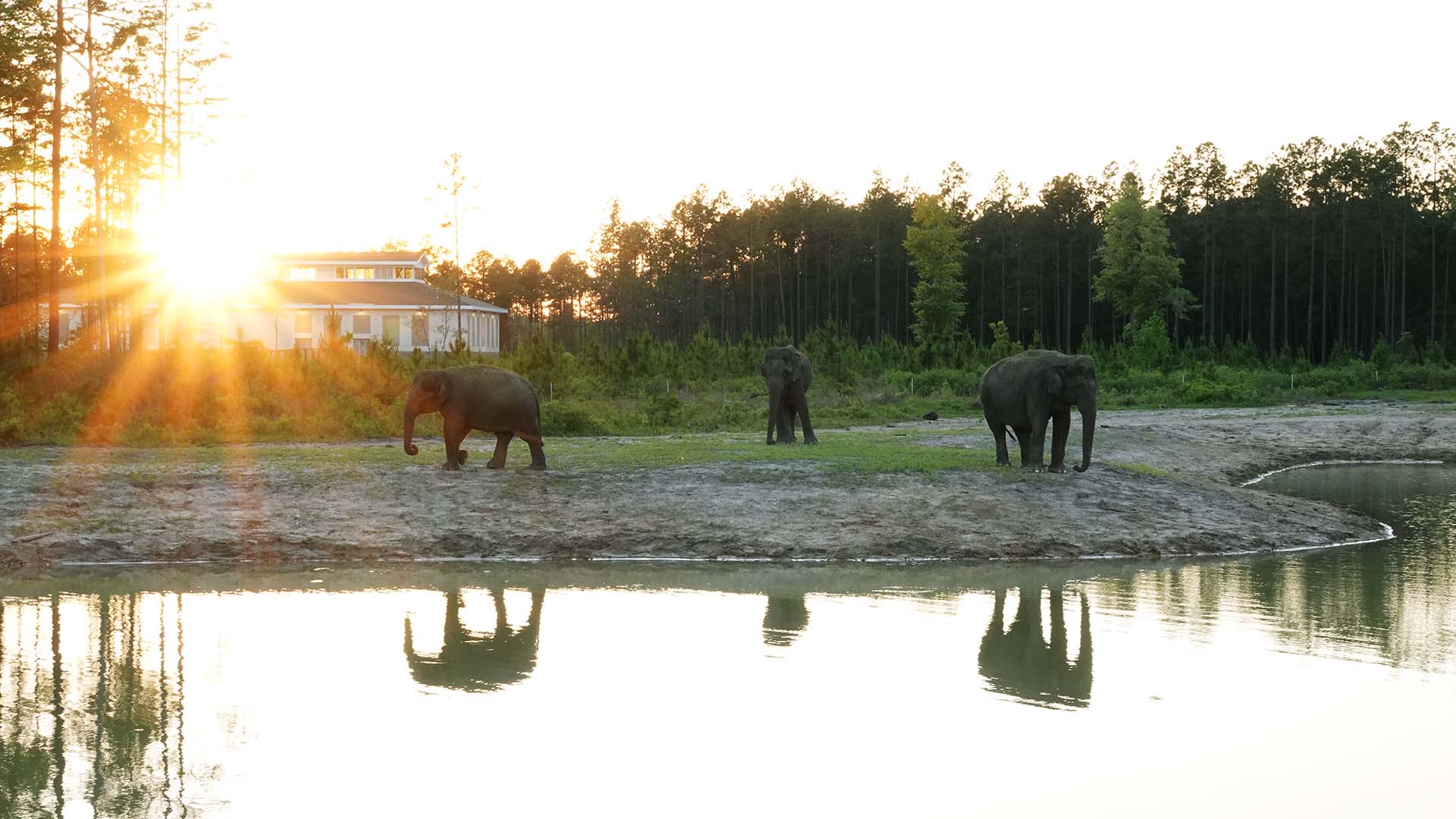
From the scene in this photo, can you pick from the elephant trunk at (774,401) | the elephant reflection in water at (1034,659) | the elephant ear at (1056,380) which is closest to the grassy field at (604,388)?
the elephant trunk at (774,401)

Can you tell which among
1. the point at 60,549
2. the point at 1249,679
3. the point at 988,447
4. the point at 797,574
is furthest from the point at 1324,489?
the point at 60,549

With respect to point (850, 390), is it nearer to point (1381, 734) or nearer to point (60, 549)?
point (60, 549)

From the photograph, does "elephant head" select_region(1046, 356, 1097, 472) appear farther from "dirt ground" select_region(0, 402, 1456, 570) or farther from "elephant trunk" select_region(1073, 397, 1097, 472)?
"dirt ground" select_region(0, 402, 1456, 570)

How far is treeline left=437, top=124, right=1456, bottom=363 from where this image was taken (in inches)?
3607

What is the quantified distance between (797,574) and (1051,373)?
627cm

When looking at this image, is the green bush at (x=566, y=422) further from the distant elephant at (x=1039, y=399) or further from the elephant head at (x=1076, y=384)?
the elephant head at (x=1076, y=384)

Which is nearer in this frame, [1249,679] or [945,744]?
[945,744]

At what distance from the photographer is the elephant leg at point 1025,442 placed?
76.2 feet

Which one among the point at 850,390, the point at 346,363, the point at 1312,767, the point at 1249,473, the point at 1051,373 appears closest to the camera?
the point at 1312,767

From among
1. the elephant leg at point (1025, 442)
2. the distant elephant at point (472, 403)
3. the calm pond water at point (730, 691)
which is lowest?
the calm pond water at point (730, 691)

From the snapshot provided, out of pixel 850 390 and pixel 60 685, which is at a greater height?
pixel 850 390

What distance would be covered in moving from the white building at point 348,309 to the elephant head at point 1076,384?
52.8m

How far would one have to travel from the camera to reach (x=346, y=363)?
39.5m

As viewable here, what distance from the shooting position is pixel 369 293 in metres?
83.4
